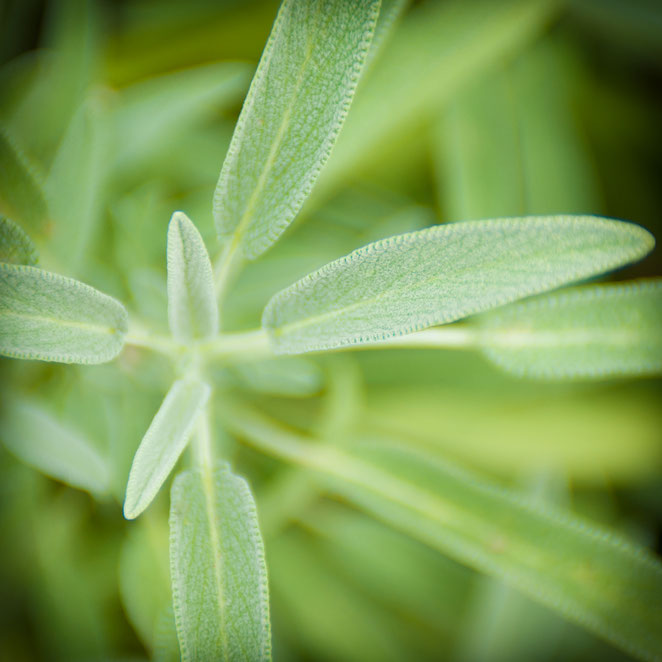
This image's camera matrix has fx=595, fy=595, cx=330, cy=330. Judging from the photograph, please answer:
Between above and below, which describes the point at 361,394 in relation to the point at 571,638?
above

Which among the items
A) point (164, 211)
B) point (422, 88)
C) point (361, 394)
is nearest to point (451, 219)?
point (422, 88)

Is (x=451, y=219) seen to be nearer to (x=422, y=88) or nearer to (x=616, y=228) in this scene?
(x=422, y=88)

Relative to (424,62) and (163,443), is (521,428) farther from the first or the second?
(163,443)

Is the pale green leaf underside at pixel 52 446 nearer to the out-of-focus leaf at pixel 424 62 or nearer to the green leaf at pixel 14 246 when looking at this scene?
the green leaf at pixel 14 246

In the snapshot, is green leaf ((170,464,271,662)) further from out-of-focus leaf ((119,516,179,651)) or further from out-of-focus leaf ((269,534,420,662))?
out-of-focus leaf ((269,534,420,662))

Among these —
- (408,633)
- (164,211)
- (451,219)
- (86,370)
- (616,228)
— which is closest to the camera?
(616,228)

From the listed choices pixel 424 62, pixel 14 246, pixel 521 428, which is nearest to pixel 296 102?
pixel 14 246
